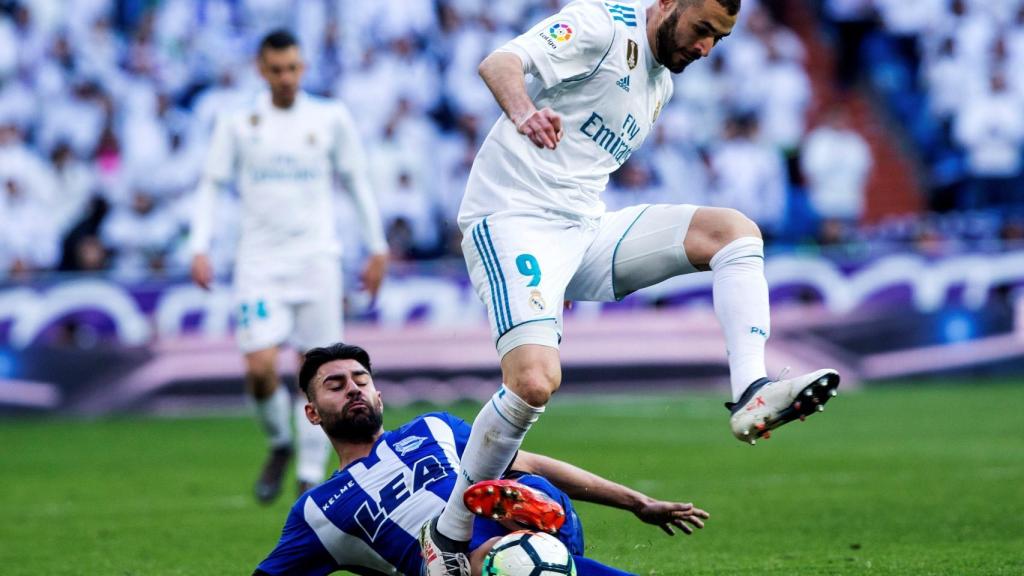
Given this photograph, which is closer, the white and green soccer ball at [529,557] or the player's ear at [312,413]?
the white and green soccer ball at [529,557]

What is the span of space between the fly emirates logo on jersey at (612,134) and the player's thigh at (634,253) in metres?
0.28

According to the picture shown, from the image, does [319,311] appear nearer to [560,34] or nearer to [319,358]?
[319,358]

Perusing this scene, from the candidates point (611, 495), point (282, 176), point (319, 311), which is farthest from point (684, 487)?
point (611, 495)

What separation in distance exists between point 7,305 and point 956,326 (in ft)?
34.7

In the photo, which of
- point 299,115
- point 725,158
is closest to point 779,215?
point 725,158

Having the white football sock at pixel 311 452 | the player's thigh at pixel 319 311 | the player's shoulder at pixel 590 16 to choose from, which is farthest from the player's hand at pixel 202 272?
the player's shoulder at pixel 590 16

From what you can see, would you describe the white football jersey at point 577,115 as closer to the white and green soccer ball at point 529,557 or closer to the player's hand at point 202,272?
the white and green soccer ball at point 529,557

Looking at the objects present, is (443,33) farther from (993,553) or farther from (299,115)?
(993,553)

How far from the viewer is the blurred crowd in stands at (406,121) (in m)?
17.6

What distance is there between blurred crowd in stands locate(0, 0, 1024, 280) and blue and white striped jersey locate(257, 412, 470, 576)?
11.0 m

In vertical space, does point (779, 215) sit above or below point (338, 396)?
below

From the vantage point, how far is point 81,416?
634 inches

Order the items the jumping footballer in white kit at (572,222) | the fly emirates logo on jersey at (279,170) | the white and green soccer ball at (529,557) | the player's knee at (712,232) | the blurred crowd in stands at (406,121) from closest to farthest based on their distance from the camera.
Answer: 1. the white and green soccer ball at (529,557)
2. the jumping footballer in white kit at (572,222)
3. the player's knee at (712,232)
4. the fly emirates logo on jersey at (279,170)
5. the blurred crowd in stands at (406,121)

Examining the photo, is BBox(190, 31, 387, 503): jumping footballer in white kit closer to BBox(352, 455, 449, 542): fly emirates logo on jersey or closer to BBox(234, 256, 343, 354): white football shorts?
BBox(234, 256, 343, 354): white football shorts
